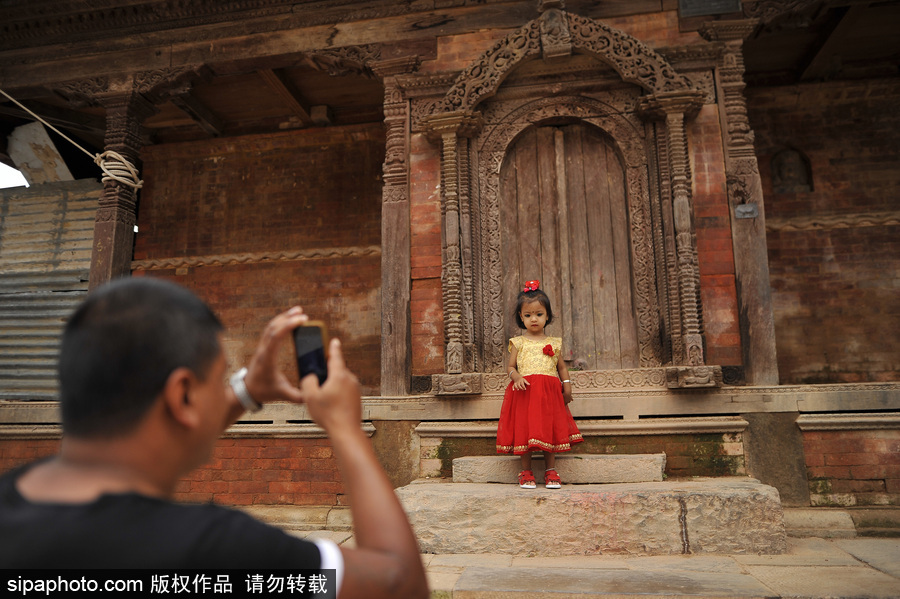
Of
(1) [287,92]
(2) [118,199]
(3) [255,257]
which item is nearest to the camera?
(2) [118,199]

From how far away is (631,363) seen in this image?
18.6ft

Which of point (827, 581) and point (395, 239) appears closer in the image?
point (827, 581)

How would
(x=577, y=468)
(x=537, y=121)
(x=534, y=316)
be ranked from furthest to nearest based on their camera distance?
1. (x=537, y=121)
2. (x=534, y=316)
3. (x=577, y=468)

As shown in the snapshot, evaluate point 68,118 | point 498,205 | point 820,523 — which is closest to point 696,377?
point 820,523

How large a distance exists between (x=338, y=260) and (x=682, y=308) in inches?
219

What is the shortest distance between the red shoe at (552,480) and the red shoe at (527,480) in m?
0.10

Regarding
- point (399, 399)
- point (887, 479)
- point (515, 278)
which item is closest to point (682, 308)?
point (515, 278)

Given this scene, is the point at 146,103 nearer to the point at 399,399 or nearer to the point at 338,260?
the point at 338,260

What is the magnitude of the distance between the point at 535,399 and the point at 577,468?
62 cm

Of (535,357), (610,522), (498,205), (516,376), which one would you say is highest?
(498,205)

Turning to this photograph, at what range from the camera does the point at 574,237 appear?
597 centimetres

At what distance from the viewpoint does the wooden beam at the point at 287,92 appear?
8.19m

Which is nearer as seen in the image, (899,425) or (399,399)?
(899,425)

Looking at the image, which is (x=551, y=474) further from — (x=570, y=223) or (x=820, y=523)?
(x=570, y=223)
